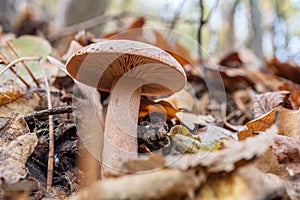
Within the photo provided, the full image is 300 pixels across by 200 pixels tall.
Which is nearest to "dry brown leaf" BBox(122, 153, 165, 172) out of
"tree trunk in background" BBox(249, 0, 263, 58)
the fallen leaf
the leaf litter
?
the leaf litter

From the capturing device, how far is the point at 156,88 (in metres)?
1.35

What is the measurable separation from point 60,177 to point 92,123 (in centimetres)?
33

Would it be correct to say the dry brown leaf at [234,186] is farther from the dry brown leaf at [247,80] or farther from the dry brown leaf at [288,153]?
the dry brown leaf at [247,80]

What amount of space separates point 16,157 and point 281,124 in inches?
32.4

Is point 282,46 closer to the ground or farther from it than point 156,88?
closer to the ground

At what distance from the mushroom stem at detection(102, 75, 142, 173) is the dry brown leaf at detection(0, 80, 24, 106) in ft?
1.26

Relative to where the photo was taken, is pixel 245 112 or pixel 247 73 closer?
pixel 245 112

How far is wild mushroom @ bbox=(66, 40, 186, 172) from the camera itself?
0.98 metres

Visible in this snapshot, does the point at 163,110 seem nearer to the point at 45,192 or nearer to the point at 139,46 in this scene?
the point at 139,46

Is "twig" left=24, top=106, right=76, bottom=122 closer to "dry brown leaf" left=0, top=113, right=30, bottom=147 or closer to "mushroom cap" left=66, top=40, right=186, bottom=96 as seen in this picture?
"dry brown leaf" left=0, top=113, right=30, bottom=147

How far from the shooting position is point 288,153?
0.82 meters

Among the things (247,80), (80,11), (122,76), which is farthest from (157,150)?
(80,11)

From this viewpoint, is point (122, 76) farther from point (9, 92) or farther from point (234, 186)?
point (234, 186)

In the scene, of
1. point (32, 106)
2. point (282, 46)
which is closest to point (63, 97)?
point (32, 106)
